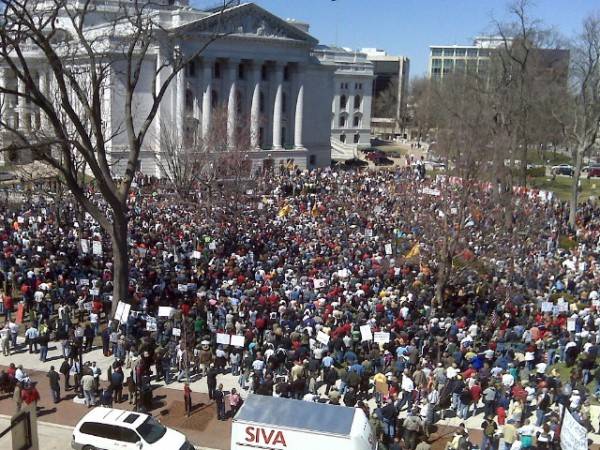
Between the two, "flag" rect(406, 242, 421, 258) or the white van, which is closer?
the white van

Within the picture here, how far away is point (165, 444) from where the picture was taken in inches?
569

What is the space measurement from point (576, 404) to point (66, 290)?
650 inches

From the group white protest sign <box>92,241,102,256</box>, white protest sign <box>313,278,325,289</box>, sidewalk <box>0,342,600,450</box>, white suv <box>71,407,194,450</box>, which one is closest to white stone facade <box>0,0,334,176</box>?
white protest sign <box>92,241,102,256</box>

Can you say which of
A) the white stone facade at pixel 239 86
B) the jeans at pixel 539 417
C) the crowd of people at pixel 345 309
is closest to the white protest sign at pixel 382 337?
the crowd of people at pixel 345 309

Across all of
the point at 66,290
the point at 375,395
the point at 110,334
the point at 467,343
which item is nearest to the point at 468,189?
the point at 467,343

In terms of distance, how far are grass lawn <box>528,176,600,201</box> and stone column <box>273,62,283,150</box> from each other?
2384 cm

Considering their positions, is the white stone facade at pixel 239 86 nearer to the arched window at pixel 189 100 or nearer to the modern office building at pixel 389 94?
the arched window at pixel 189 100

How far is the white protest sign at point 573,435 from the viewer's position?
1213cm

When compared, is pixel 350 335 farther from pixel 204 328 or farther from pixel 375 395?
pixel 204 328

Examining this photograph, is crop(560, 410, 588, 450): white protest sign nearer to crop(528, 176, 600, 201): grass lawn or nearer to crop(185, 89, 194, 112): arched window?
crop(528, 176, 600, 201): grass lawn

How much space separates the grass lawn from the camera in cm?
5520

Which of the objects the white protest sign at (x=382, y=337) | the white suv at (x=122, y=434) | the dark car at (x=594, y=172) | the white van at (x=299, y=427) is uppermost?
the dark car at (x=594, y=172)

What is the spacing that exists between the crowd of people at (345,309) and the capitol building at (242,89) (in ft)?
69.0

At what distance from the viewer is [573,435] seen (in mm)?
12219
